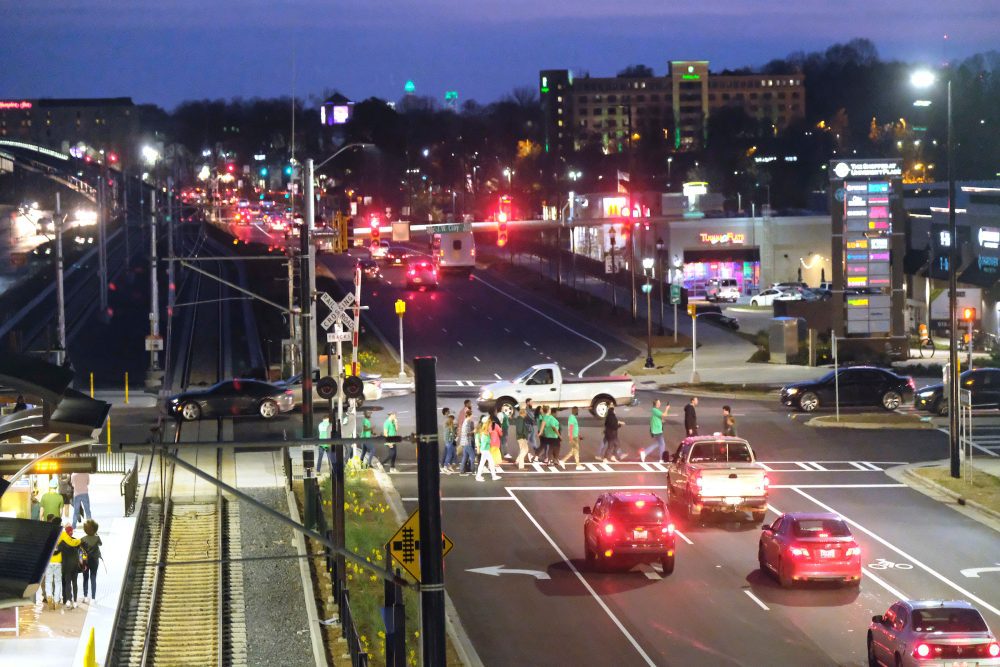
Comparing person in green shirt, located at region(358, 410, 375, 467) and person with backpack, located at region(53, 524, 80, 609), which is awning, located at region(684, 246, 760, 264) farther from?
person with backpack, located at region(53, 524, 80, 609)

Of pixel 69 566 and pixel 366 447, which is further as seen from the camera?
pixel 366 447

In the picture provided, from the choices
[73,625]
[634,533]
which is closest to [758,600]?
[634,533]

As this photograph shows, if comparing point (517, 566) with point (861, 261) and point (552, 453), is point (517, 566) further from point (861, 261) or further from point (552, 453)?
point (861, 261)

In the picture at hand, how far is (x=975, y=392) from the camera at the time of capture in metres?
42.8

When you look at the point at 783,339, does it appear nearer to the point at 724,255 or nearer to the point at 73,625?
the point at 724,255

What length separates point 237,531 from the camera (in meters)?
27.9

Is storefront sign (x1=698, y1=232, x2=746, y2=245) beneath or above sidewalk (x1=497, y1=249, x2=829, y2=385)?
above

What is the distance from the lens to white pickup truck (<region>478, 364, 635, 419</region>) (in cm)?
4097

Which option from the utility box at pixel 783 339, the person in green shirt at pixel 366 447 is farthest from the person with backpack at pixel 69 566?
the utility box at pixel 783 339

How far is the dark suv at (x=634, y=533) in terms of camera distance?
72.6 feet

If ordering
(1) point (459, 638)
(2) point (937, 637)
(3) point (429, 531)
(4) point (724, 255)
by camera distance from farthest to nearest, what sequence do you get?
(4) point (724, 255), (1) point (459, 638), (2) point (937, 637), (3) point (429, 531)

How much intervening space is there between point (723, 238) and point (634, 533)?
2958 inches

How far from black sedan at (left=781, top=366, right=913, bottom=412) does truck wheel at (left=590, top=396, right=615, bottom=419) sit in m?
6.37

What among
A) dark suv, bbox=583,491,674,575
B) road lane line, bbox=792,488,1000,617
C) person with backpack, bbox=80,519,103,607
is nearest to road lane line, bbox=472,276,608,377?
road lane line, bbox=792,488,1000,617
